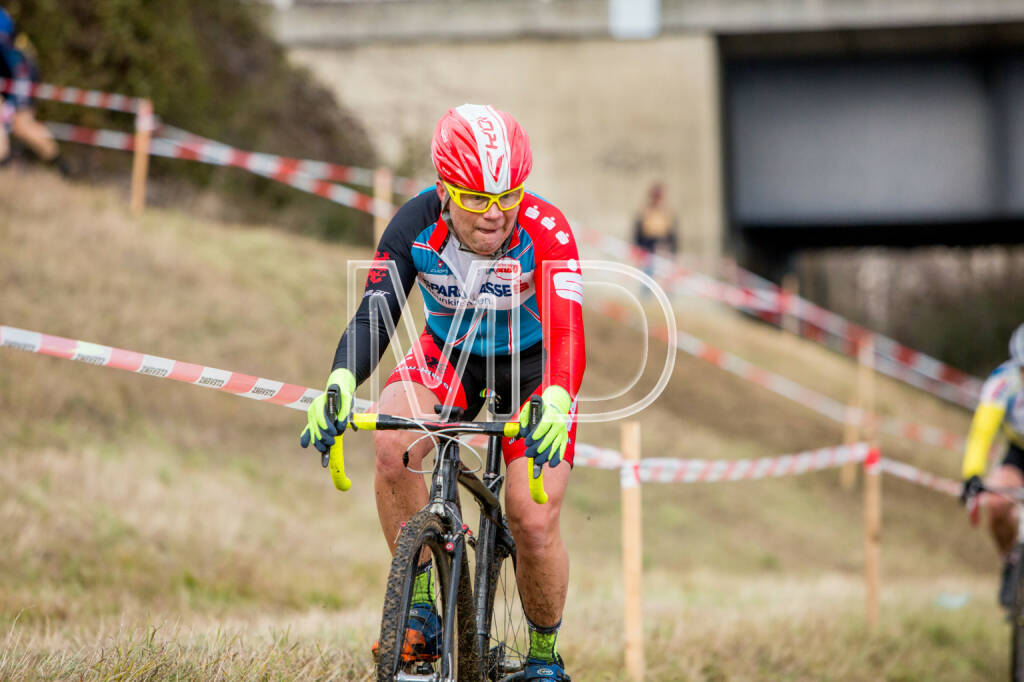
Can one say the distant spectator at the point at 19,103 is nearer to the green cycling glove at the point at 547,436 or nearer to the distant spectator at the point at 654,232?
the green cycling glove at the point at 547,436

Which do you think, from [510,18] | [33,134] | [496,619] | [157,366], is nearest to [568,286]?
[496,619]

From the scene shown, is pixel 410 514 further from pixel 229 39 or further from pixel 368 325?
pixel 229 39

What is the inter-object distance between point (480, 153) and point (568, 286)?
0.60 meters

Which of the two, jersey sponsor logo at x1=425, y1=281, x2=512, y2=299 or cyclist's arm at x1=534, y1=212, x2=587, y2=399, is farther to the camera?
jersey sponsor logo at x1=425, y1=281, x2=512, y2=299

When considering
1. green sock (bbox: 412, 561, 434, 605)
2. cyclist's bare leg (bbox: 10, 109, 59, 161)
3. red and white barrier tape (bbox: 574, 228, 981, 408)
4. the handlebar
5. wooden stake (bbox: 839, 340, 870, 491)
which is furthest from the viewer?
red and white barrier tape (bbox: 574, 228, 981, 408)

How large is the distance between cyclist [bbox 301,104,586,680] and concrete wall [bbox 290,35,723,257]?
21749mm

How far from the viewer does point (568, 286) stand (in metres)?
3.83

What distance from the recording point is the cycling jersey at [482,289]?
3.68 metres

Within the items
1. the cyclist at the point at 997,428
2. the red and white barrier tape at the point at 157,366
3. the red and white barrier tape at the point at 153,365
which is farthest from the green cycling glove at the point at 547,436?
the cyclist at the point at 997,428

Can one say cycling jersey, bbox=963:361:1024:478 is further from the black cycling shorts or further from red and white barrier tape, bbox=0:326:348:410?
red and white barrier tape, bbox=0:326:348:410

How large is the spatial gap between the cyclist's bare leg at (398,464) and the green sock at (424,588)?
224 millimetres

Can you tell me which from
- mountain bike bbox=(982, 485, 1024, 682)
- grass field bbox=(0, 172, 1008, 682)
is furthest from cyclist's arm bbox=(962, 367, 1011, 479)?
grass field bbox=(0, 172, 1008, 682)

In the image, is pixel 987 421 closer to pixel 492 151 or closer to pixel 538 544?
pixel 538 544

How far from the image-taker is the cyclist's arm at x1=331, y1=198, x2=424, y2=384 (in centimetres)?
359
